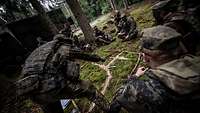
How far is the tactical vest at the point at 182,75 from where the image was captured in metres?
1.89

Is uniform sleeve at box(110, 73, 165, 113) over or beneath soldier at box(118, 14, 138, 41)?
over

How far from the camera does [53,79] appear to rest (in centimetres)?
319

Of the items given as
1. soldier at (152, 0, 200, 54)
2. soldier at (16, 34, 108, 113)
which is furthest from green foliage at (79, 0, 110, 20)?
soldier at (16, 34, 108, 113)

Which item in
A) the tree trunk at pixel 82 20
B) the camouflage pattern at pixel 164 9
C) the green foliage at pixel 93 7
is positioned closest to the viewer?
the camouflage pattern at pixel 164 9

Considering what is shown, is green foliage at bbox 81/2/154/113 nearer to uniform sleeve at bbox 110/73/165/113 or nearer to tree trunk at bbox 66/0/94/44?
tree trunk at bbox 66/0/94/44

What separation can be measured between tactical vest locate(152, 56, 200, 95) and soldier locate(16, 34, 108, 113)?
166 cm

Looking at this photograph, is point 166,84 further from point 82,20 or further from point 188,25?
point 82,20

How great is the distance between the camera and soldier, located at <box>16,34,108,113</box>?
10.2 ft

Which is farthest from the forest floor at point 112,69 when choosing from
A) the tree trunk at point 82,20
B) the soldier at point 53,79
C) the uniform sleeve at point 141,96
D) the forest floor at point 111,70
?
the uniform sleeve at point 141,96

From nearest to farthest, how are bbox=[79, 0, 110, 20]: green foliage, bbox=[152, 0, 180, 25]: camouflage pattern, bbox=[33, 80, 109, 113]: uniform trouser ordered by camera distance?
bbox=[33, 80, 109, 113]: uniform trouser, bbox=[152, 0, 180, 25]: camouflage pattern, bbox=[79, 0, 110, 20]: green foliage

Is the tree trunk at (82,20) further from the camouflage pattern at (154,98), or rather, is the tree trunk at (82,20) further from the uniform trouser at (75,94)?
the camouflage pattern at (154,98)

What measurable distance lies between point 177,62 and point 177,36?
43cm

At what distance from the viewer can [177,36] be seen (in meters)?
2.43

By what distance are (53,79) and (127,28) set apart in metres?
5.73
